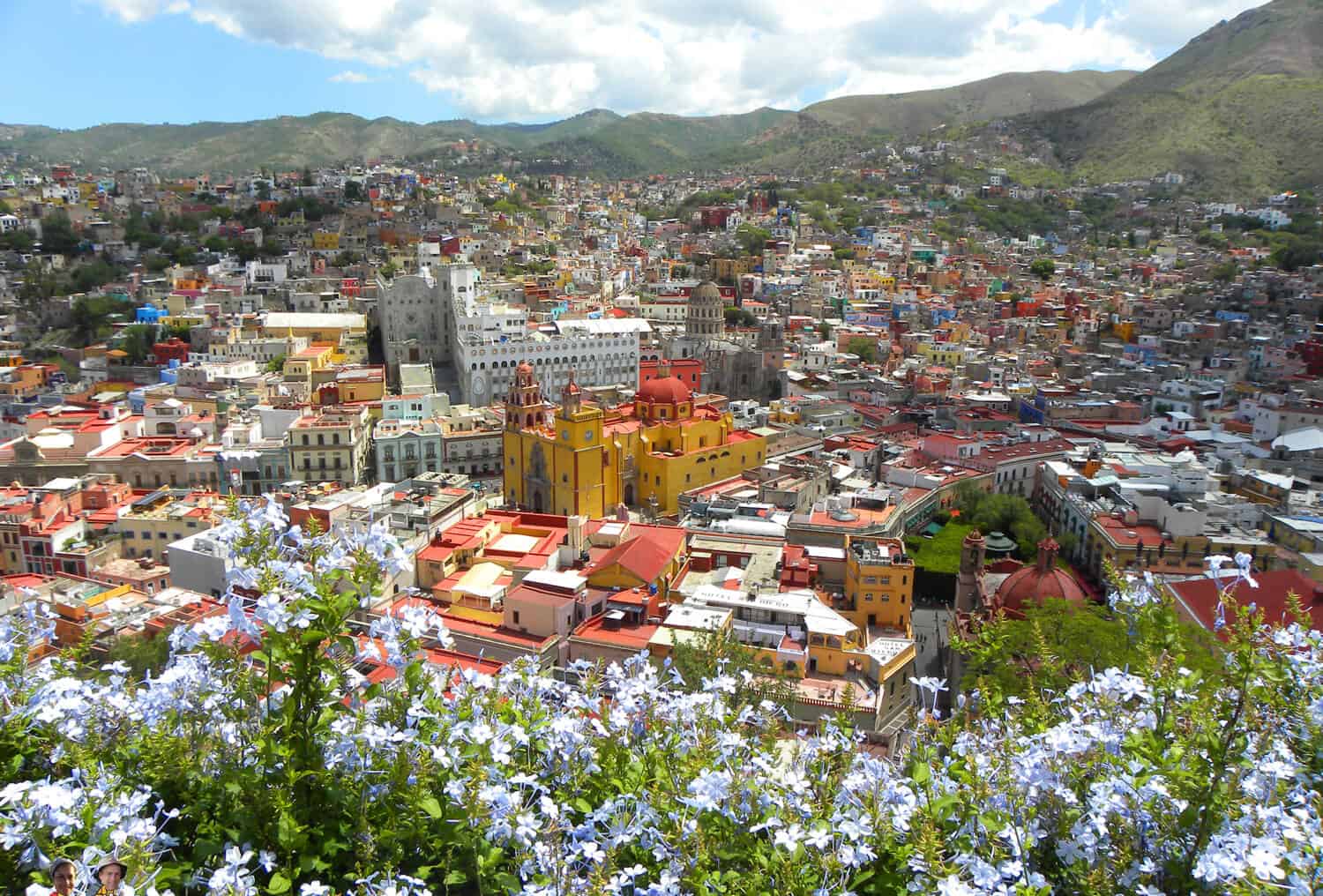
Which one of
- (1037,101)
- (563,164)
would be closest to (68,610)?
(563,164)

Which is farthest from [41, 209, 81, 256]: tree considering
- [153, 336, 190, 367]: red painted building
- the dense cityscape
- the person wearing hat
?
the person wearing hat

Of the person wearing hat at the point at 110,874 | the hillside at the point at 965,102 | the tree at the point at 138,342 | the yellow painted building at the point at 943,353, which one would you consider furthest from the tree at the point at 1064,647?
the hillside at the point at 965,102

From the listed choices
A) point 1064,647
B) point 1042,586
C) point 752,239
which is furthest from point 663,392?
point 752,239

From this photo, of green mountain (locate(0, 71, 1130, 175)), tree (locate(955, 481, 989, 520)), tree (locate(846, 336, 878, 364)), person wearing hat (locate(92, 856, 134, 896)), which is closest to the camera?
person wearing hat (locate(92, 856, 134, 896))

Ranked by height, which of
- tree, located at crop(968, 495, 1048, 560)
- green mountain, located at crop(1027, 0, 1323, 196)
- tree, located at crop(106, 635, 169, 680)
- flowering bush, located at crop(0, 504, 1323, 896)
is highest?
green mountain, located at crop(1027, 0, 1323, 196)

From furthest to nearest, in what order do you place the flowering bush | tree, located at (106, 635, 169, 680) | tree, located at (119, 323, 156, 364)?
tree, located at (119, 323, 156, 364) → tree, located at (106, 635, 169, 680) → the flowering bush

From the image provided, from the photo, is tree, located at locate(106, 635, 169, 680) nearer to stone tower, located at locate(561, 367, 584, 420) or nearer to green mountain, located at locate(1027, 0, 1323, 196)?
stone tower, located at locate(561, 367, 584, 420)

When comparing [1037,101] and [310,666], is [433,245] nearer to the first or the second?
[310,666]
